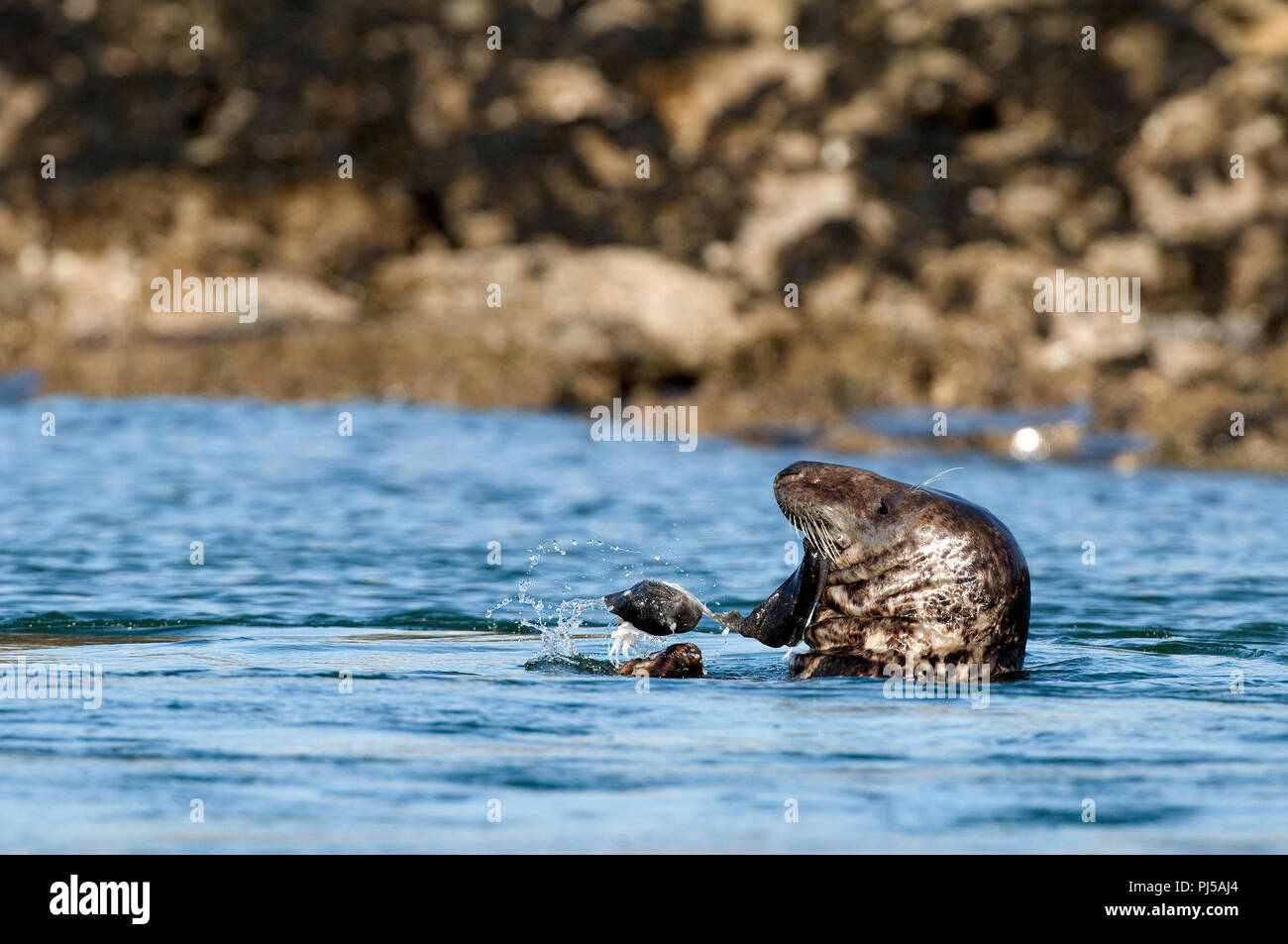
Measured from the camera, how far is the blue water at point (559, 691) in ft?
22.1

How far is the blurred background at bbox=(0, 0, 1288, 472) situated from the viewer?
32250 mm

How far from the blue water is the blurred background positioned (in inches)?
317

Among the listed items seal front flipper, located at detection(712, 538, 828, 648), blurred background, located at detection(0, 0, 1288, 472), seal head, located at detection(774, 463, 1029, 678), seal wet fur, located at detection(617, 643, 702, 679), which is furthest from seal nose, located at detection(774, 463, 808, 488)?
blurred background, located at detection(0, 0, 1288, 472)

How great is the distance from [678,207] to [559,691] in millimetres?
36399

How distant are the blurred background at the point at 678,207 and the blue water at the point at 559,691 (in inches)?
317

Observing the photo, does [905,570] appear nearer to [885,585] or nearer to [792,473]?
[885,585]

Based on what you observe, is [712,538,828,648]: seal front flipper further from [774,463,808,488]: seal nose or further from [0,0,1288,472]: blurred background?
[0,0,1288,472]: blurred background

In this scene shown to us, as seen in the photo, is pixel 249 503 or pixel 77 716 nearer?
pixel 77 716

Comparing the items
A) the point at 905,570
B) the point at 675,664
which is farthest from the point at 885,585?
the point at 675,664

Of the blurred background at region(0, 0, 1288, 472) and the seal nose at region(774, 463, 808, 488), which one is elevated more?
the blurred background at region(0, 0, 1288, 472)

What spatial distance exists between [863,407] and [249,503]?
12.9 meters

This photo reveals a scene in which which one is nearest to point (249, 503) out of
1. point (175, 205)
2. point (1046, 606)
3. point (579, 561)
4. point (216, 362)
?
point (579, 561)

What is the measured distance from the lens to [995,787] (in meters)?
7.25

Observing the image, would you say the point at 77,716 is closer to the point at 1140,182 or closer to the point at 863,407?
the point at 863,407
